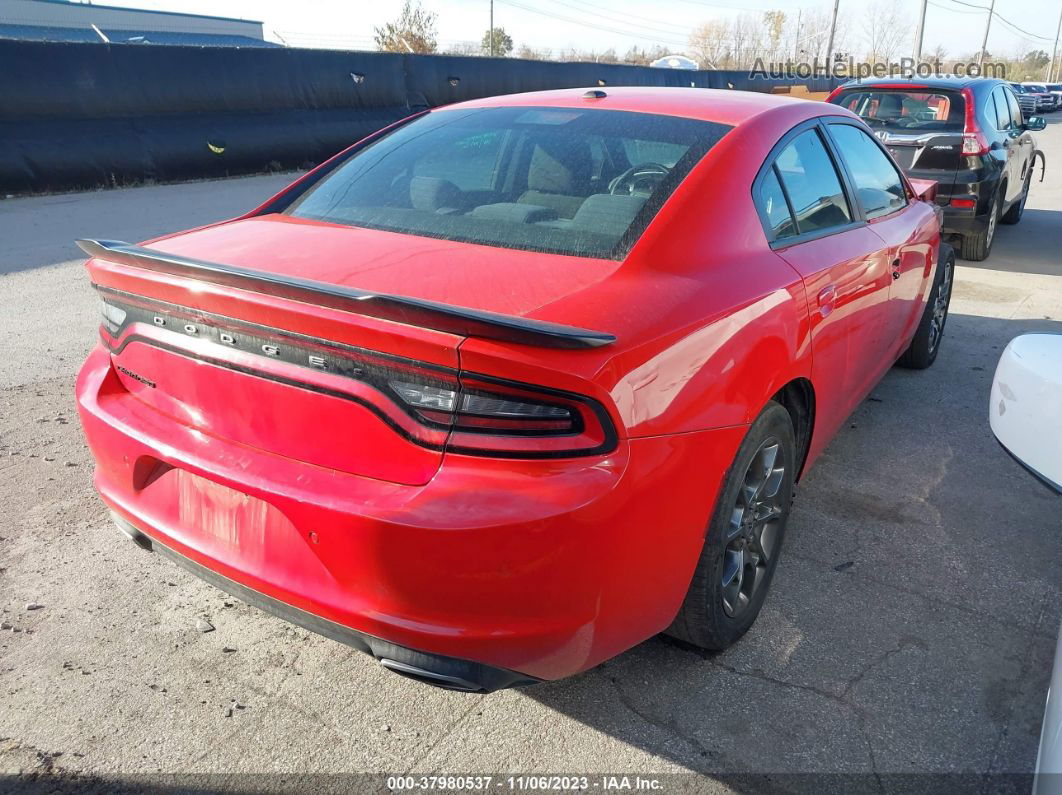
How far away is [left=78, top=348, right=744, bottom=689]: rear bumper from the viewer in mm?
1791

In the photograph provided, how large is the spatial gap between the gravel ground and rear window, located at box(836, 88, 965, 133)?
545 cm

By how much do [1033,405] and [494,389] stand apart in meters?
1.14

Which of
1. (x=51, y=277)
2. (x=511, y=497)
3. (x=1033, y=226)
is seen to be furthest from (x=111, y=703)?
(x=1033, y=226)

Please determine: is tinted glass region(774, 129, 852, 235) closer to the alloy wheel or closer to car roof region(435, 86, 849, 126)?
car roof region(435, 86, 849, 126)

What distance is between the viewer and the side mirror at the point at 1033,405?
5.71 ft

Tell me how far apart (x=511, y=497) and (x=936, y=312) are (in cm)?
431

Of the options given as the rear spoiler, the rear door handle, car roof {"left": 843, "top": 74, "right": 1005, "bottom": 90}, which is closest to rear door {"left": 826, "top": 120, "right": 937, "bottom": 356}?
the rear door handle

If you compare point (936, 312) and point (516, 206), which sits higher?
point (516, 206)

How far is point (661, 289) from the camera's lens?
2.13m

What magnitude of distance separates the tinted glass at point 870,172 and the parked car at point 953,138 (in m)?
4.00

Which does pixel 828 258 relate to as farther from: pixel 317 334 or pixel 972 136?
pixel 972 136

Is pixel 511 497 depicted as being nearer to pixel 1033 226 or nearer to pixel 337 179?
pixel 337 179

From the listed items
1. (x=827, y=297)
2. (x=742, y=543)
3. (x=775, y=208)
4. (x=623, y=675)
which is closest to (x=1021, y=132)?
(x=827, y=297)

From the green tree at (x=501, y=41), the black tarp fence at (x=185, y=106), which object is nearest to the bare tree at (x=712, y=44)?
the green tree at (x=501, y=41)
